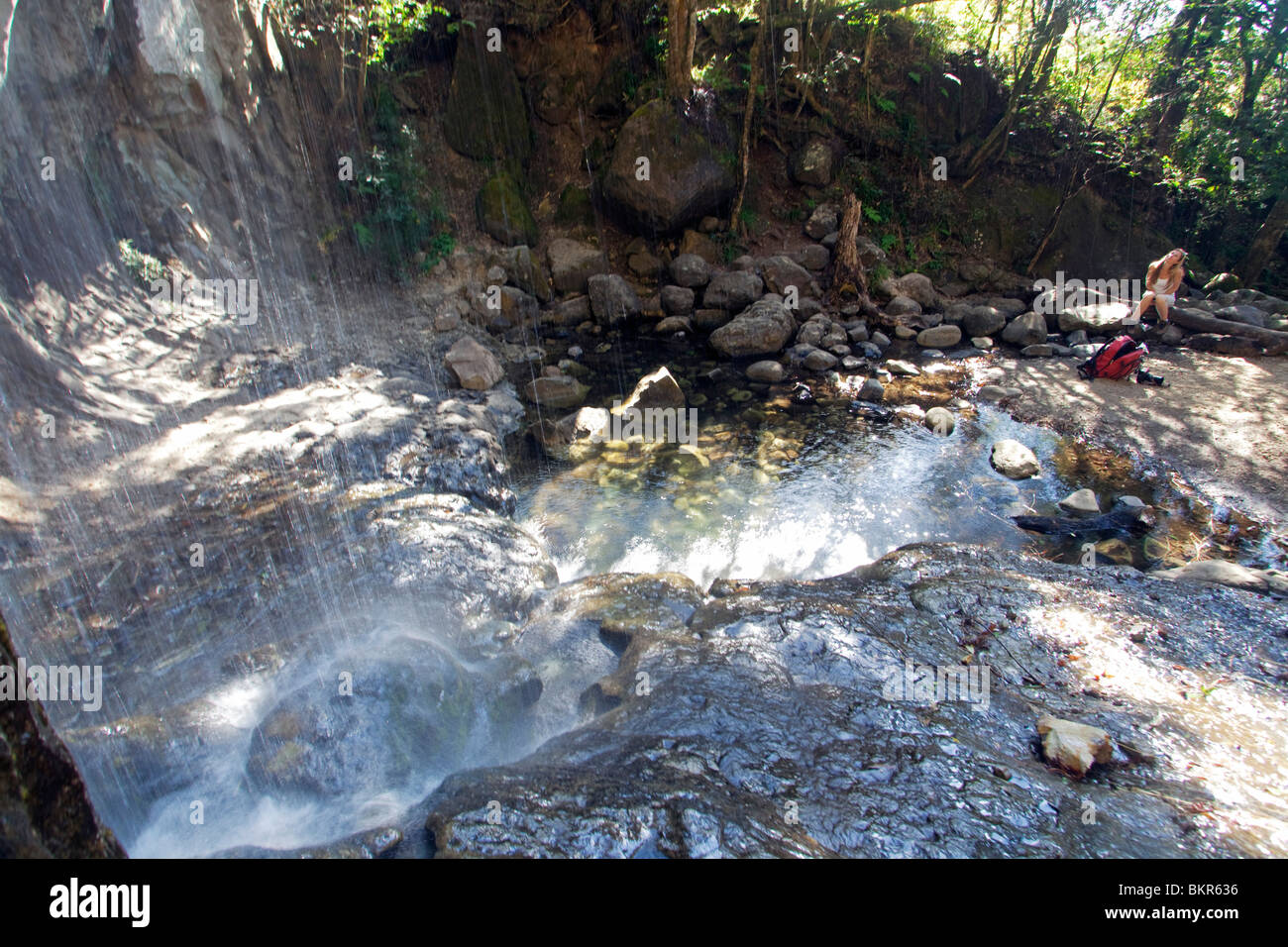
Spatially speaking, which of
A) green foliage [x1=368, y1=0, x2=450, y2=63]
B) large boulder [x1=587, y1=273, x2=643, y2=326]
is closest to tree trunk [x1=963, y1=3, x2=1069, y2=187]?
large boulder [x1=587, y1=273, x2=643, y2=326]

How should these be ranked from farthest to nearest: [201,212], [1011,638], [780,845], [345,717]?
[201,212] → [1011,638] → [345,717] → [780,845]

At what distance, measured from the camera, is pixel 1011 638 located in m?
4.38

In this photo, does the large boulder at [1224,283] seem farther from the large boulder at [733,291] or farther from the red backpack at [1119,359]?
the large boulder at [733,291]

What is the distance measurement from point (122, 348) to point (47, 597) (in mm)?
3672

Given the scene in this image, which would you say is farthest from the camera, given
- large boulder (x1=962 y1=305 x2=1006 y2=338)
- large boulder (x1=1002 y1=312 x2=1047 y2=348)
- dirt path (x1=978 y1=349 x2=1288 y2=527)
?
large boulder (x1=962 y1=305 x2=1006 y2=338)

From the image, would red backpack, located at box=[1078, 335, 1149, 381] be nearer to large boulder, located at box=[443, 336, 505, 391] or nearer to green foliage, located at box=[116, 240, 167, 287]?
large boulder, located at box=[443, 336, 505, 391]

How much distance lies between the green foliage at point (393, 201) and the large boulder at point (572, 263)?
7.51 ft

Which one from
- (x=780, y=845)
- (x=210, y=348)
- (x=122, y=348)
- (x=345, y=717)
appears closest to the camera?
(x=780, y=845)

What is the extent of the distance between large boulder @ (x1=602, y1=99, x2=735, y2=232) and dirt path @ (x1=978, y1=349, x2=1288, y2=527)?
→ 700 cm

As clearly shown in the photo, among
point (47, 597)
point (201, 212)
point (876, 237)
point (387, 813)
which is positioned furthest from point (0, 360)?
point (876, 237)

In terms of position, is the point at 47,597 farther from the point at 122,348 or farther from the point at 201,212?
the point at 201,212

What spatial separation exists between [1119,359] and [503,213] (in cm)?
1129

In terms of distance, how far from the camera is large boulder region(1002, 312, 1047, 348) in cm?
1149

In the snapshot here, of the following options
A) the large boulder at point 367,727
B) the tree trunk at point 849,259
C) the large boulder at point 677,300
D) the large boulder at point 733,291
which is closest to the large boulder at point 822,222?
the tree trunk at point 849,259
